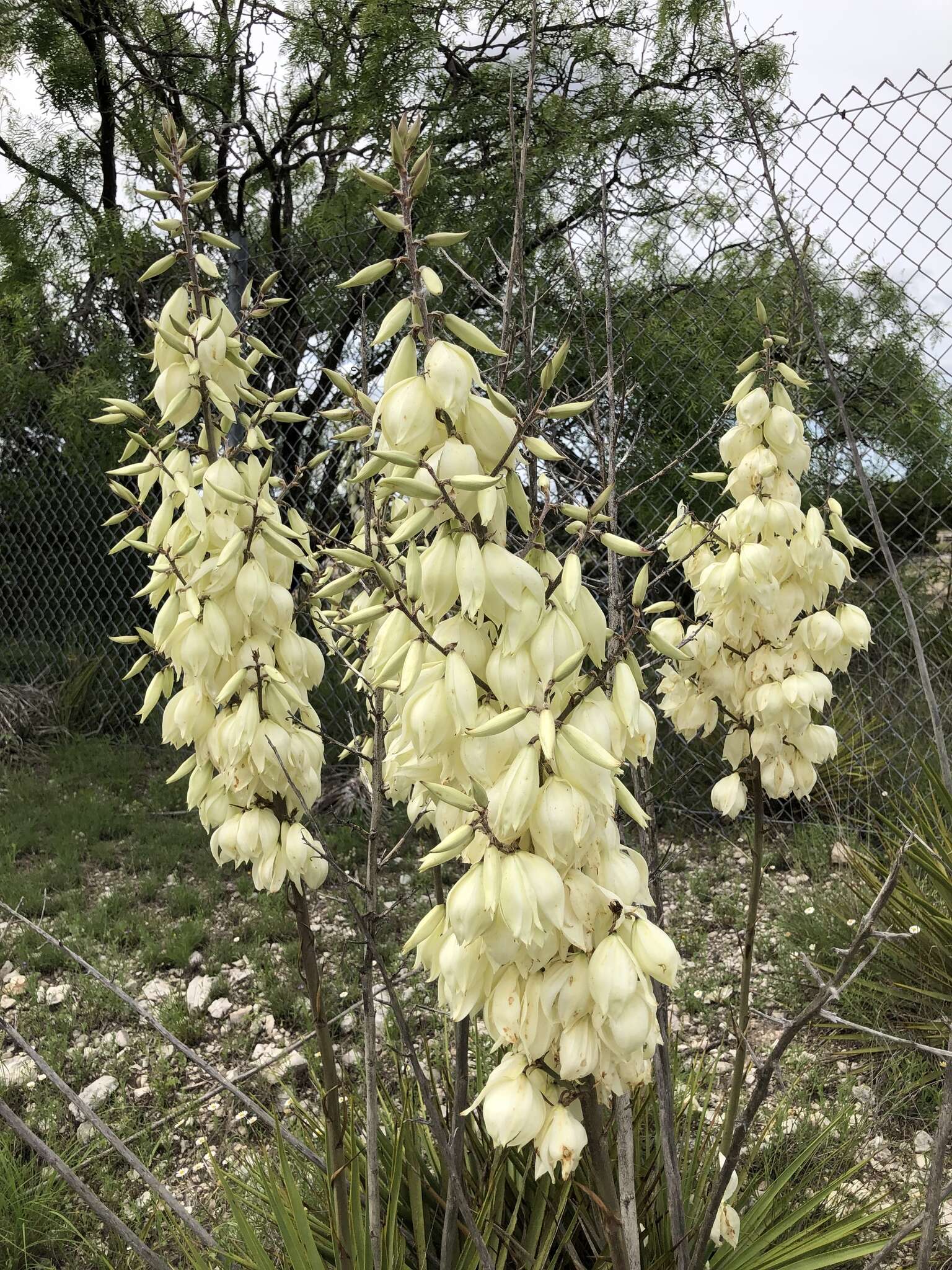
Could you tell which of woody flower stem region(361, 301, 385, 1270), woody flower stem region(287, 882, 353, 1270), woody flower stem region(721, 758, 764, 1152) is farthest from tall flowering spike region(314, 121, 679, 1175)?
woody flower stem region(721, 758, 764, 1152)

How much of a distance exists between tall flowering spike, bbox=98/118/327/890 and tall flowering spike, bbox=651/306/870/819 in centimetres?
68

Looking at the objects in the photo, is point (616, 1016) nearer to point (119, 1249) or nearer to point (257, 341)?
point (257, 341)

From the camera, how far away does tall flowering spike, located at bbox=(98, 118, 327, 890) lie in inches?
47.5

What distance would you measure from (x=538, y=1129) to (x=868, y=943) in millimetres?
2142

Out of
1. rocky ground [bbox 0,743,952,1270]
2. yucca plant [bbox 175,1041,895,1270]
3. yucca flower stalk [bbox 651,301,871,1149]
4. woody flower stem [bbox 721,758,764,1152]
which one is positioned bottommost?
rocky ground [bbox 0,743,952,1270]

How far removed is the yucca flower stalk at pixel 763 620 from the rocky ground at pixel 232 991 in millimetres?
484

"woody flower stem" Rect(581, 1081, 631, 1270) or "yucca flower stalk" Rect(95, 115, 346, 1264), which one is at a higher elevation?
"yucca flower stalk" Rect(95, 115, 346, 1264)

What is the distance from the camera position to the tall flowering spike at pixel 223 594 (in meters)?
1.21

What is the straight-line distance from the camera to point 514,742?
757 mm

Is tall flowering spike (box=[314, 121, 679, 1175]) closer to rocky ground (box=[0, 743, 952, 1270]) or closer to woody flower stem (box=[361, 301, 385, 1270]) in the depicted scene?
woody flower stem (box=[361, 301, 385, 1270])

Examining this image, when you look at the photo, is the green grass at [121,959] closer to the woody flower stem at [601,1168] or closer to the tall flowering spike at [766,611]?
the woody flower stem at [601,1168]

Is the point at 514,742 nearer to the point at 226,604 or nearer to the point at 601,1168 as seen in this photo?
the point at 601,1168

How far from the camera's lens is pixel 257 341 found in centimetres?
139

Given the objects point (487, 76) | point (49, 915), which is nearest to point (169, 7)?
point (487, 76)
